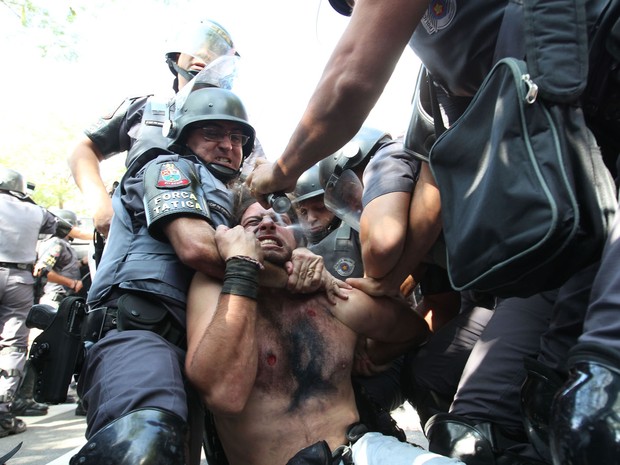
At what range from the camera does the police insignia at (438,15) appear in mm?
1480

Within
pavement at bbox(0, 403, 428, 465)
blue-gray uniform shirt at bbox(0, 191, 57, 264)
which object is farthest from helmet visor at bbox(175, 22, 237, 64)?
blue-gray uniform shirt at bbox(0, 191, 57, 264)

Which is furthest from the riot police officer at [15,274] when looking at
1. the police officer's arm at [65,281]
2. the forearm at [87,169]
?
the forearm at [87,169]

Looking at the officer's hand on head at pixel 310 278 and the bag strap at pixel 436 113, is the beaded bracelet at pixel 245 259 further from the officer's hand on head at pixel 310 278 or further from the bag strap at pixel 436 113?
the bag strap at pixel 436 113

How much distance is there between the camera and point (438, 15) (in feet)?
4.97

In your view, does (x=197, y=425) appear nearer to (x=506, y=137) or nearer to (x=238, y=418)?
(x=238, y=418)

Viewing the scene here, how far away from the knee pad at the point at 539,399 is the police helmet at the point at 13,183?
673 cm

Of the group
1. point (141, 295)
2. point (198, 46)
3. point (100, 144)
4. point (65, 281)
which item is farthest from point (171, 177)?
point (65, 281)

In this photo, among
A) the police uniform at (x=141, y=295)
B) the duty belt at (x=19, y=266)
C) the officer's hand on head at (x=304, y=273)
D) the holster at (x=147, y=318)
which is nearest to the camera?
the police uniform at (x=141, y=295)

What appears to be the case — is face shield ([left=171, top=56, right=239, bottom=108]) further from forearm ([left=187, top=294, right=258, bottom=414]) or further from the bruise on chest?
forearm ([left=187, top=294, right=258, bottom=414])

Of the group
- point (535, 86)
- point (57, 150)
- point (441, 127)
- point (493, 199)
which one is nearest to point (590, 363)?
point (493, 199)

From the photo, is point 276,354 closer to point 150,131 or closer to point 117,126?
point 150,131

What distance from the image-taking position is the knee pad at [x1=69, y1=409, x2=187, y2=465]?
178 centimetres

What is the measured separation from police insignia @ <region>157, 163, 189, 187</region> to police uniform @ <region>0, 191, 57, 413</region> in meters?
4.27

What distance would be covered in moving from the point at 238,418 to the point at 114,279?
0.76 meters
